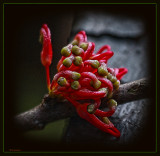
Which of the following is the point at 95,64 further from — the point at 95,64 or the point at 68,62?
the point at 68,62

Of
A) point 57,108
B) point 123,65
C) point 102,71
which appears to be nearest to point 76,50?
point 102,71

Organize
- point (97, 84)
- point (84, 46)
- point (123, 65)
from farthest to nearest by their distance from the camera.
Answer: point (123, 65) → point (84, 46) → point (97, 84)

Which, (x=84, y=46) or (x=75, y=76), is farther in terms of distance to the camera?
(x=84, y=46)

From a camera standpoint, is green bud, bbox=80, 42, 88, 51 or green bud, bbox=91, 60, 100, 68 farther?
green bud, bbox=80, 42, 88, 51

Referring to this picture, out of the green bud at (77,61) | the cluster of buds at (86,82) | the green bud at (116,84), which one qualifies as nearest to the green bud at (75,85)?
the cluster of buds at (86,82)

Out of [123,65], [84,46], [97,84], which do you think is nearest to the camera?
[97,84]

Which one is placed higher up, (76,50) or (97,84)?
(76,50)

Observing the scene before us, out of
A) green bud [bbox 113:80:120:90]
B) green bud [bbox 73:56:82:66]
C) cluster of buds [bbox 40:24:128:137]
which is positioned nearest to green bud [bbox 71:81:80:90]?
cluster of buds [bbox 40:24:128:137]

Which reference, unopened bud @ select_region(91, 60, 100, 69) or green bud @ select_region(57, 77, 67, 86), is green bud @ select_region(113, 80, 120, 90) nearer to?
unopened bud @ select_region(91, 60, 100, 69)
